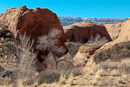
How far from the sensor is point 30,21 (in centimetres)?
2136

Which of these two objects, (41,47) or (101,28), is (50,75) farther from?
(101,28)

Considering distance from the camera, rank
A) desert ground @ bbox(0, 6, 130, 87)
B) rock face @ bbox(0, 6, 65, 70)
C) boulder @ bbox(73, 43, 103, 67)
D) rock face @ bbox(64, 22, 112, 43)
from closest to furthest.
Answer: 1. desert ground @ bbox(0, 6, 130, 87)
2. boulder @ bbox(73, 43, 103, 67)
3. rock face @ bbox(0, 6, 65, 70)
4. rock face @ bbox(64, 22, 112, 43)

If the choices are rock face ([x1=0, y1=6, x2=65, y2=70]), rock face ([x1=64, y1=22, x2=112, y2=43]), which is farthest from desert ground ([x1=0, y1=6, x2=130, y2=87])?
rock face ([x1=64, y1=22, x2=112, y2=43])

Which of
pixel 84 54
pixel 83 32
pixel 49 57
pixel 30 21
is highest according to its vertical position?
pixel 83 32

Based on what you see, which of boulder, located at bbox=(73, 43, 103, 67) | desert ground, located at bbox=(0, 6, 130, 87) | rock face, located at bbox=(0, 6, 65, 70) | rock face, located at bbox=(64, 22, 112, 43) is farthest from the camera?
rock face, located at bbox=(64, 22, 112, 43)

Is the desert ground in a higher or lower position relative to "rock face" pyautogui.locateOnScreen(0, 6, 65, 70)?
lower

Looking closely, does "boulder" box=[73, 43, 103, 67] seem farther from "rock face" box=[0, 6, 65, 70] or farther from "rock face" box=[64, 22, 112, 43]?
"rock face" box=[64, 22, 112, 43]

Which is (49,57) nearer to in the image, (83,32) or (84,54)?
(84,54)

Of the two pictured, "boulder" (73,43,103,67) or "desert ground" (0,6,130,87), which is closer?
"desert ground" (0,6,130,87)

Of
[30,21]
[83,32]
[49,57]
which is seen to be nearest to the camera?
[49,57]

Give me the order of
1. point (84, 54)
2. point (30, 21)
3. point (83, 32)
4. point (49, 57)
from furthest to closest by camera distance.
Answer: point (83, 32)
point (30, 21)
point (84, 54)
point (49, 57)

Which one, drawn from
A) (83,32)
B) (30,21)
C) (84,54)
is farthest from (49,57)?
(83,32)

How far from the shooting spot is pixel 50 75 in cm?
750

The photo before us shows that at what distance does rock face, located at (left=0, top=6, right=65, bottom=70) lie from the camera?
20.2 meters
